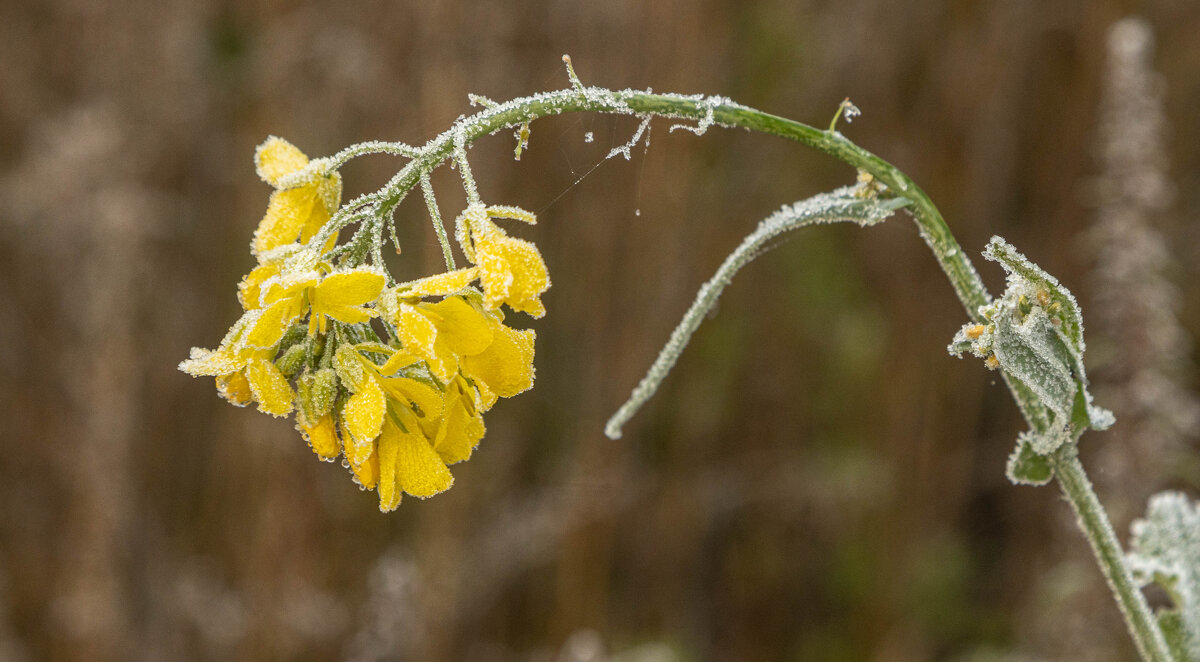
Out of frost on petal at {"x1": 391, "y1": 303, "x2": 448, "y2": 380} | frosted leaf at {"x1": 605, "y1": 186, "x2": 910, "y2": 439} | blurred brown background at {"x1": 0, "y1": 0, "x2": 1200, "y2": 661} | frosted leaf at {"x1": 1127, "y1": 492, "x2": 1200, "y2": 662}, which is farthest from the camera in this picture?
blurred brown background at {"x1": 0, "y1": 0, "x2": 1200, "y2": 661}

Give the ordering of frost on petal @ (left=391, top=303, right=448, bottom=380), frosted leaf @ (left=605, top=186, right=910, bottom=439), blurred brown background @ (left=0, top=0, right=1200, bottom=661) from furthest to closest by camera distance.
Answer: blurred brown background @ (left=0, top=0, right=1200, bottom=661), frosted leaf @ (left=605, top=186, right=910, bottom=439), frost on petal @ (left=391, top=303, right=448, bottom=380)

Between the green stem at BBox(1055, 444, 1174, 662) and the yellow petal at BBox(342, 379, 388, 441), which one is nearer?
the yellow petal at BBox(342, 379, 388, 441)

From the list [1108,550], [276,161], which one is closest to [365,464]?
[276,161]

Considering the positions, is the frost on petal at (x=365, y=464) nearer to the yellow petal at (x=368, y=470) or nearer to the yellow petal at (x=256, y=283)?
the yellow petal at (x=368, y=470)

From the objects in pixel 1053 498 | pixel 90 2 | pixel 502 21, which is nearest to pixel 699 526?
pixel 1053 498

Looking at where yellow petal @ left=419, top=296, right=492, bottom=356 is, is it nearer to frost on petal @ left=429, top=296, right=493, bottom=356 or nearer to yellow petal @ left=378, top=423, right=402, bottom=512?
frost on petal @ left=429, top=296, right=493, bottom=356

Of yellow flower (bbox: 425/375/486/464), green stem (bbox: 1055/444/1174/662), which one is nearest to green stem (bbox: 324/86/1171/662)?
green stem (bbox: 1055/444/1174/662)

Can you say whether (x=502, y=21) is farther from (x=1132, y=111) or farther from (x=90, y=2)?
(x=1132, y=111)

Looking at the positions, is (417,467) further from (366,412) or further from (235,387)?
(235,387)
